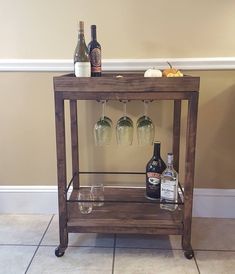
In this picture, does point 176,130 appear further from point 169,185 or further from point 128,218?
point 128,218

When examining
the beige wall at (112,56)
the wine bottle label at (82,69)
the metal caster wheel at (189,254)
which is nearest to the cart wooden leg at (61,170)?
the wine bottle label at (82,69)

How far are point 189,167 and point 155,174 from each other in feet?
0.81

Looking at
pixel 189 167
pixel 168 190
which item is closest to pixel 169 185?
pixel 168 190

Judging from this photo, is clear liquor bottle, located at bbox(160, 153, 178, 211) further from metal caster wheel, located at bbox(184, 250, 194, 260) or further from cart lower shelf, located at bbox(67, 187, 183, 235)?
metal caster wheel, located at bbox(184, 250, 194, 260)

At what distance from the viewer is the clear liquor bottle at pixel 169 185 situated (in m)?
1.31

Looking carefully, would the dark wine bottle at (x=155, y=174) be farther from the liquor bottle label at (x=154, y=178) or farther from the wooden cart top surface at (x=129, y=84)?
the wooden cart top surface at (x=129, y=84)

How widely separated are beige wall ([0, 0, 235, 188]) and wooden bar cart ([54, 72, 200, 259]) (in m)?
0.13

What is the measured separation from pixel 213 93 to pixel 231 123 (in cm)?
18

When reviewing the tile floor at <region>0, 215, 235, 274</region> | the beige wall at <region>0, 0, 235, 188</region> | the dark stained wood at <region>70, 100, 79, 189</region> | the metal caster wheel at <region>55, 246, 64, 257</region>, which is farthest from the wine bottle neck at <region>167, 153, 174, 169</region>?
the metal caster wheel at <region>55, 246, 64, 257</region>

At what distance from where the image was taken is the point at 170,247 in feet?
4.39

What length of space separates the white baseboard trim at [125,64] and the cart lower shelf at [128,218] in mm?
628

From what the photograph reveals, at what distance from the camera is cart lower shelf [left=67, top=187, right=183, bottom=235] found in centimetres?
124

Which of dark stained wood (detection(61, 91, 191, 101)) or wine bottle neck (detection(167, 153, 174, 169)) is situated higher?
dark stained wood (detection(61, 91, 191, 101))

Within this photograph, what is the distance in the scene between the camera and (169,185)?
51.5 inches
